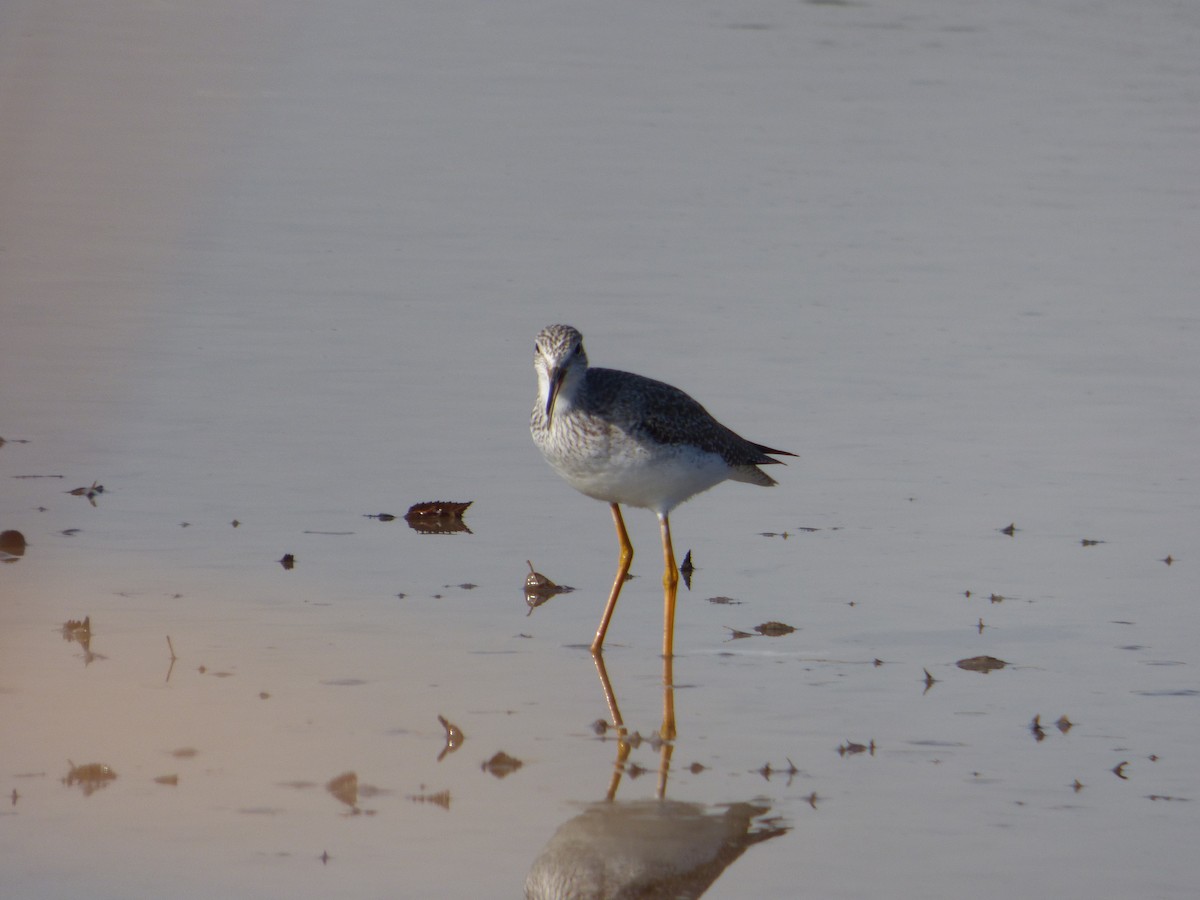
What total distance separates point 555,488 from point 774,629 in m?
2.35

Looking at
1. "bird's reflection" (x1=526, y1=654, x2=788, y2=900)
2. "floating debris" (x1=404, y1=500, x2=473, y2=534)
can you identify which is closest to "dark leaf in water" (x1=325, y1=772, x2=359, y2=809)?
"bird's reflection" (x1=526, y1=654, x2=788, y2=900)

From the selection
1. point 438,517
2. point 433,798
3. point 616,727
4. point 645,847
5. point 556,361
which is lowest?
point 645,847

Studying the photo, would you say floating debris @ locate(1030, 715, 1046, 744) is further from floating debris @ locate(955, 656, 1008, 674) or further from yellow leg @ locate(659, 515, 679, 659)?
yellow leg @ locate(659, 515, 679, 659)

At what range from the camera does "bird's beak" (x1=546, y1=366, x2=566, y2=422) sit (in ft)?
27.8

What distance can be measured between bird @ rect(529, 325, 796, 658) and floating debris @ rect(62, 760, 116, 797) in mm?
2483

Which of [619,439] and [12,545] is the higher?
[619,439]

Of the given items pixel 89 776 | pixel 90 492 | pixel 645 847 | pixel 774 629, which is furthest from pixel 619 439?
pixel 89 776

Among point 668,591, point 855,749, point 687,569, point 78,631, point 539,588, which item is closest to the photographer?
point 855,749

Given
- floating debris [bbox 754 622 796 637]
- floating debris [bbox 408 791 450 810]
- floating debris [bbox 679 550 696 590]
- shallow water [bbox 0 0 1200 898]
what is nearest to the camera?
shallow water [bbox 0 0 1200 898]

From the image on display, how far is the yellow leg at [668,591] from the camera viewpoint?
8328mm

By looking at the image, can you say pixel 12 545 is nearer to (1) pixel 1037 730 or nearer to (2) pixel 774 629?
(2) pixel 774 629

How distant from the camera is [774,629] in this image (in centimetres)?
844

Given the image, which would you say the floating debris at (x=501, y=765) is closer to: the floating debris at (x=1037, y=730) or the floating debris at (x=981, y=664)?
the floating debris at (x=1037, y=730)

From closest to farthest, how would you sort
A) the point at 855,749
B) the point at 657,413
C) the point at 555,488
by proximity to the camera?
the point at 855,749 < the point at 657,413 < the point at 555,488
